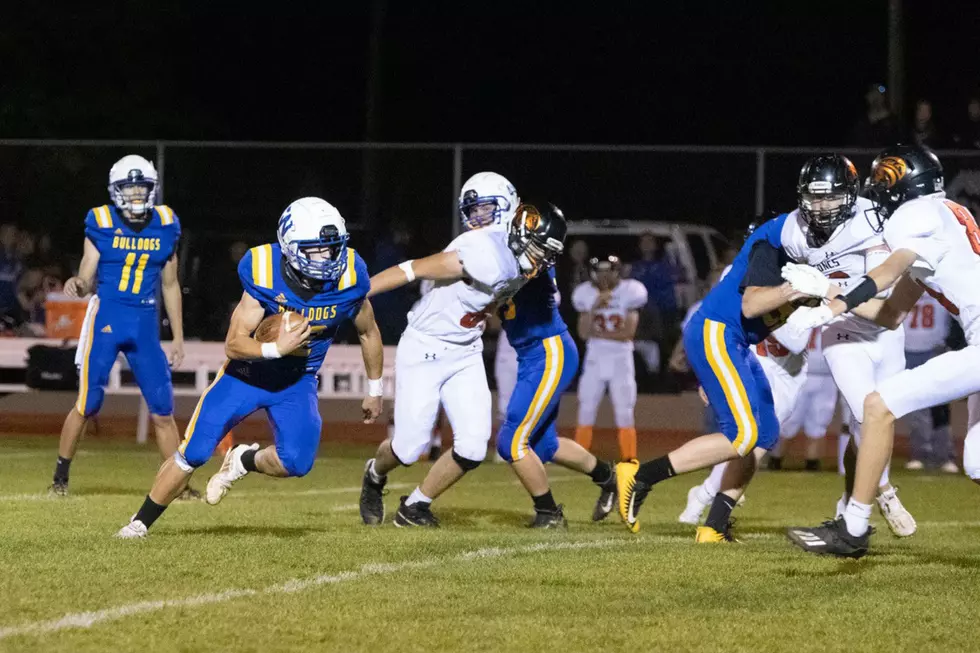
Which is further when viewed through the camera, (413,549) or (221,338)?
(221,338)

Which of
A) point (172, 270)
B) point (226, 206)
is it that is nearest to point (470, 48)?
point (226, 206)

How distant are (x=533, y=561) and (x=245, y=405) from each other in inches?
57.5

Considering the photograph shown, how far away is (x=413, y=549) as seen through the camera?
7094 mm

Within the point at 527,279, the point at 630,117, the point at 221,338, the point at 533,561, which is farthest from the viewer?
the point at 630,117

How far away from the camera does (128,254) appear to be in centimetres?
971

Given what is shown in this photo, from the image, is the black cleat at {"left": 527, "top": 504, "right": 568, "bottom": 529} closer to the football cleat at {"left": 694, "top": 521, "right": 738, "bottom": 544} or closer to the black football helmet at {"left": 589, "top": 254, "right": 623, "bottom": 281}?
the football cleat at {"left": 694, "top": 521, "right": 738, "bottom": 544}

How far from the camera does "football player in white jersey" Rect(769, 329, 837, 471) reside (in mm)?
12602

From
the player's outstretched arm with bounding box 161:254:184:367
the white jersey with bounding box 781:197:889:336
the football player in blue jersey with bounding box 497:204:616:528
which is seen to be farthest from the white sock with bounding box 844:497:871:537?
the player's outstretched arm with bounding box 161:254:184:367

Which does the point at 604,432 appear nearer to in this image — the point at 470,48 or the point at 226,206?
the point at 226,206

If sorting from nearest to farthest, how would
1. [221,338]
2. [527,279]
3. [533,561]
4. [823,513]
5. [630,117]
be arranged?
[533,561]
[527,279]
[823,513]
[221,338]
[630,117]

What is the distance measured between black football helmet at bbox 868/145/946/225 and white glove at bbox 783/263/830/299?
0.70 metres

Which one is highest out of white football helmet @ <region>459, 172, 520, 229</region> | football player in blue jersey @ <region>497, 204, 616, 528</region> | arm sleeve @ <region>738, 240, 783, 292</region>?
white football helmet @ <region>459, 172, 520, 229</region>

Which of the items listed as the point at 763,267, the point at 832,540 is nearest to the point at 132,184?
the point at 763,267

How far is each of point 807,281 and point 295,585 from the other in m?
2.42
